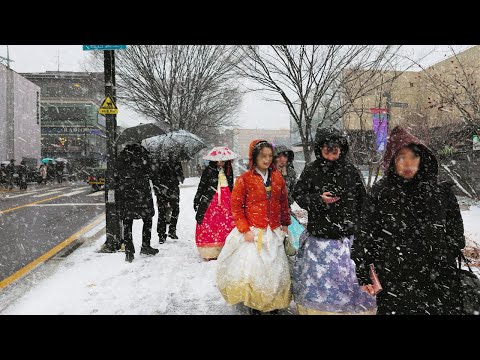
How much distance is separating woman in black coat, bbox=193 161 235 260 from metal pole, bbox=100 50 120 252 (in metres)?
1.65

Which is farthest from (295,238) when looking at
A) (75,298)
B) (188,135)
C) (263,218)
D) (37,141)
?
(37,141)

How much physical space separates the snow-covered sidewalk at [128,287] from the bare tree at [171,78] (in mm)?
14097

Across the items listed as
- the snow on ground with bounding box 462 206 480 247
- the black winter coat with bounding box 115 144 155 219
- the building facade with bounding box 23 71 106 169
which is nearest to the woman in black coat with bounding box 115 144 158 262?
the black winter coat with bounding box 115 144 155 219

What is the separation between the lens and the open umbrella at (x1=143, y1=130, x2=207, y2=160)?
797 centimetres

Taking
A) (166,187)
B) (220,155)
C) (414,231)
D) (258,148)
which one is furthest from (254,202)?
(166,187)

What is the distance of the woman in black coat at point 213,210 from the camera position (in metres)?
6.02

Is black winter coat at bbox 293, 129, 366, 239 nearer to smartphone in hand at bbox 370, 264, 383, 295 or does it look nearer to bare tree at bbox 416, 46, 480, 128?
smartphone in hand at bbox 370, 264, 383, 295

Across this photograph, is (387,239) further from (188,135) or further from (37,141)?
(37,141)

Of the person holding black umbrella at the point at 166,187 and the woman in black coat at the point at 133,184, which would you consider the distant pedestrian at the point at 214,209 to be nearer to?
the woman in black coat at the point at 133,184

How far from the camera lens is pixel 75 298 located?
4.47 m

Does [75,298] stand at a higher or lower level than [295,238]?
lower

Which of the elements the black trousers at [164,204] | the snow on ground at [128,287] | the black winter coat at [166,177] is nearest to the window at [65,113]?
the black winter coat at [166,177]
